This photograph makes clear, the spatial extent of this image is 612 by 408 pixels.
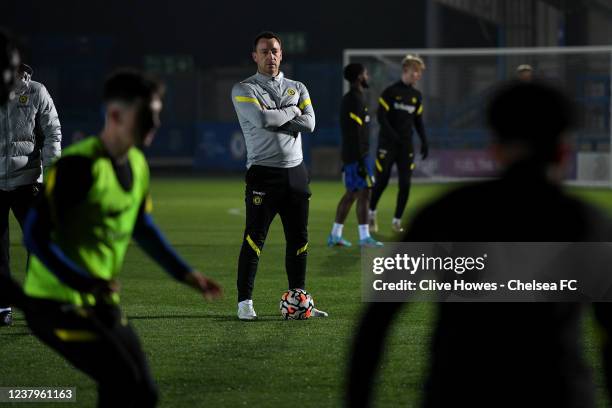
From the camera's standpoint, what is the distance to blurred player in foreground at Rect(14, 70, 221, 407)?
12.1 feet

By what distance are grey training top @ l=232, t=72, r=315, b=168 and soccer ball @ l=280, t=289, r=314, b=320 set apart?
0.97 m

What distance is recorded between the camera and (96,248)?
389cm

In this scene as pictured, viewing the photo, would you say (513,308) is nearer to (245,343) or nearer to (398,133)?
(245,343)

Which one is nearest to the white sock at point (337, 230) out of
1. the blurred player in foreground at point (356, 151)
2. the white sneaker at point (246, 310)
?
the blurred player in foreground at point (356, 151)

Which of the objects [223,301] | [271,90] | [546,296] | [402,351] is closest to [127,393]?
[546,296]

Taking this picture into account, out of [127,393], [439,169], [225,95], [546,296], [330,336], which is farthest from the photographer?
[225,95]

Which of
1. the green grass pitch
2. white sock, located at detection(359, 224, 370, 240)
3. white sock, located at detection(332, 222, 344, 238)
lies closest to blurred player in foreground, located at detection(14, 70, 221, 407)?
the green grass pitch

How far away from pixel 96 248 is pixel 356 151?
8.86m

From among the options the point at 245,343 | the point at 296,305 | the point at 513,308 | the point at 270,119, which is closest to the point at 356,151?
the point at 296,305

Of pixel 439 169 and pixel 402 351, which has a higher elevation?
pixel 439 169

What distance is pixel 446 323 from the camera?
286cm

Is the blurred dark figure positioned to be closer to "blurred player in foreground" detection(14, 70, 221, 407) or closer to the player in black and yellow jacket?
"blurred player in foreground" detection(14, 70, 221, 407)

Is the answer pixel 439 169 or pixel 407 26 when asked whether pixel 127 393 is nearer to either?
pixel 439 169

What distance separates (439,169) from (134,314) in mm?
18920
